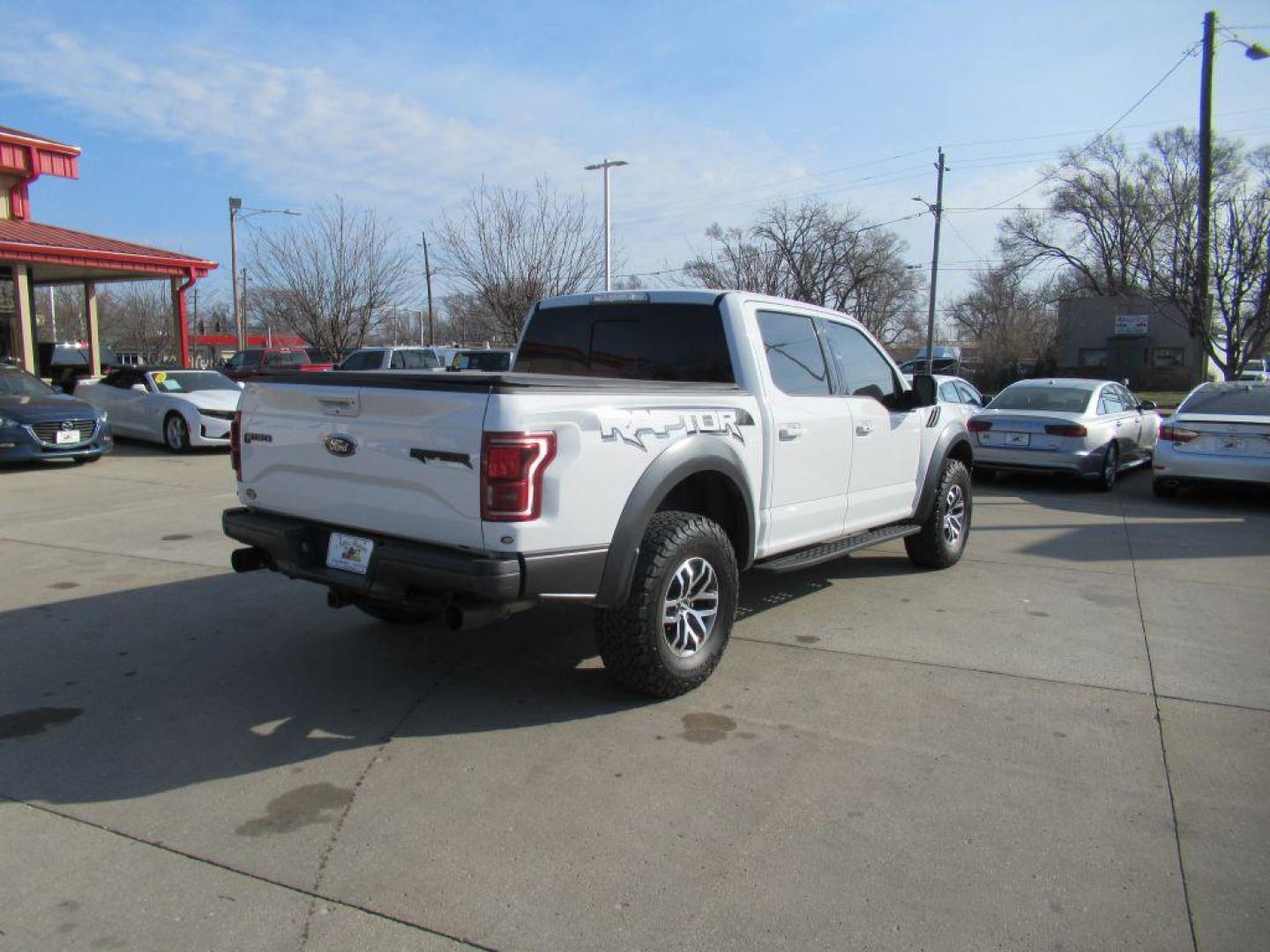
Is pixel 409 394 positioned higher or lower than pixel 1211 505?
higher

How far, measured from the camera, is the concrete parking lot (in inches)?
110

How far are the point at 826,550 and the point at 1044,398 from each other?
8.24 meters

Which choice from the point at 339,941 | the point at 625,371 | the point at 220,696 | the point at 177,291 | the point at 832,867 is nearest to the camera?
the point at 339,941

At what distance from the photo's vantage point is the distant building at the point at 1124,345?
40344 millimetres

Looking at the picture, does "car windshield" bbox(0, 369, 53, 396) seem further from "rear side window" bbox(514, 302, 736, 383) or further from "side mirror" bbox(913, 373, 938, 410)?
"side mirror" bbox(913, 373, 938, 410)

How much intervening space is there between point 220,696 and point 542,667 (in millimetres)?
1560

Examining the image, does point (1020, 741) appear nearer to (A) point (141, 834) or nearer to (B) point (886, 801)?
(B) point (886, 801)

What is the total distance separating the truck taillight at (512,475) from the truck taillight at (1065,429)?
9.57m

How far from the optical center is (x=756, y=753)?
389 centimetres

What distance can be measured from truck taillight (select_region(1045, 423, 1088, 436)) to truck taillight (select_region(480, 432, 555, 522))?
9.57 metres

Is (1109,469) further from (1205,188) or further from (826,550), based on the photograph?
(1205,188)

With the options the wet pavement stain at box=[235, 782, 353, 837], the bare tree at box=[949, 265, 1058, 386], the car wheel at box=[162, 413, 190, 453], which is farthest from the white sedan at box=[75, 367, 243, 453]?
the bare tree at box=[949, 265, 1058, 386]

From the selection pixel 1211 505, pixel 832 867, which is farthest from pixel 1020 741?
pixel 1211 505

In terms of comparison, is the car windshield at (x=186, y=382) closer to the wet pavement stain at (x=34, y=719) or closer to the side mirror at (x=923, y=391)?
the wet pavement stain at (x=34, y=719)
